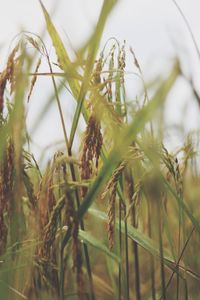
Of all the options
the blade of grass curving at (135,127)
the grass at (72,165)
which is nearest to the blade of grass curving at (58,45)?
the grass at (72,165)

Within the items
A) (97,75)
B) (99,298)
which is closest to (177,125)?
(97,75)

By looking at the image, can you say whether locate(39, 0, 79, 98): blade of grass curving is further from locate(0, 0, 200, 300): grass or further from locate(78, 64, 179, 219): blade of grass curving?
locate(78, 64, 179, 219): blade of grass curving

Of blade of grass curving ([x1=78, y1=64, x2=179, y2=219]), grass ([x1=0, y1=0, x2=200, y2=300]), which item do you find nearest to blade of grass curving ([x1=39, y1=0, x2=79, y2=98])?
grass ([x1=0, y1=0, x2=200, y2=300])

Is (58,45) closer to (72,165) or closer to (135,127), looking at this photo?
(72,165)

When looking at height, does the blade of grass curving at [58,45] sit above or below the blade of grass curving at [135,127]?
above

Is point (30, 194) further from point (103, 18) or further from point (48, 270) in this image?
point (103, 18)

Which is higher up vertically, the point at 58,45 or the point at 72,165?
the point at 58,45

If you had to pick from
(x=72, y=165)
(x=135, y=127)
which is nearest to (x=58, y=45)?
(x=72, y=165)

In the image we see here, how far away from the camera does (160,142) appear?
3.95ft

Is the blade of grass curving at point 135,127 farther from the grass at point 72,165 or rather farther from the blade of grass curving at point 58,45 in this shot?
the blade of grass curving at point 58,45

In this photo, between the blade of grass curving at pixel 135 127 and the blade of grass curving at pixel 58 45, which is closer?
the blade of grass curving at pixel 135 127

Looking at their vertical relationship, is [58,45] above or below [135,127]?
above

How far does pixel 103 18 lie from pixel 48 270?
45 cm

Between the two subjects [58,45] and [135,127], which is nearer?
[135,127]
